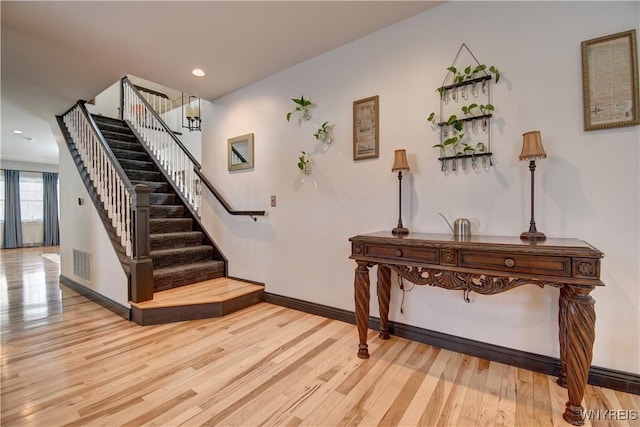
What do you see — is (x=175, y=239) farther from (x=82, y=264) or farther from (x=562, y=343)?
(x=562, y=343)

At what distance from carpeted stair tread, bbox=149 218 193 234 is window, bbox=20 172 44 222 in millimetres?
7535

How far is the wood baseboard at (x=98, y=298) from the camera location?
2.84m

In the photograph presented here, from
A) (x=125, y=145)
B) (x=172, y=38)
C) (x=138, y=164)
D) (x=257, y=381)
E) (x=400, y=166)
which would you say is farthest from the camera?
(x=125, y=145)

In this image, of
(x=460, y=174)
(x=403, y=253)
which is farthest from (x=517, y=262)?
(x=460, y=174)

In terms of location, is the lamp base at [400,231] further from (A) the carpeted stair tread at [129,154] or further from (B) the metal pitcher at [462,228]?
(A) the carpeted stair tread at [129,154]

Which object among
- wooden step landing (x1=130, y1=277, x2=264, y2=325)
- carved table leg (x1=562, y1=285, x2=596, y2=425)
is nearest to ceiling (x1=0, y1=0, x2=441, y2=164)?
carved table leg (x1=562, y1=285, x2=596, y2=425)

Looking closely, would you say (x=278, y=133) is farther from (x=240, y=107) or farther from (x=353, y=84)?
(x=353, y=84)

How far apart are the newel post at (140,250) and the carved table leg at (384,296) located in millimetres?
2211

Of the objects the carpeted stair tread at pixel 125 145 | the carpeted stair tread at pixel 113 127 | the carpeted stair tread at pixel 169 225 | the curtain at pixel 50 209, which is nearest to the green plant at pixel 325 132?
the carpeted stair tread at pixel 169 225

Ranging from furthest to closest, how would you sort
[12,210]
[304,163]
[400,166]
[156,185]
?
[12,210] < [156,185] < [304,163] < [400,166]

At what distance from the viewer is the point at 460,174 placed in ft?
6.81

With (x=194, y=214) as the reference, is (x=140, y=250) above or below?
below

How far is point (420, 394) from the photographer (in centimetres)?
164

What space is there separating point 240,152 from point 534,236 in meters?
3.01
